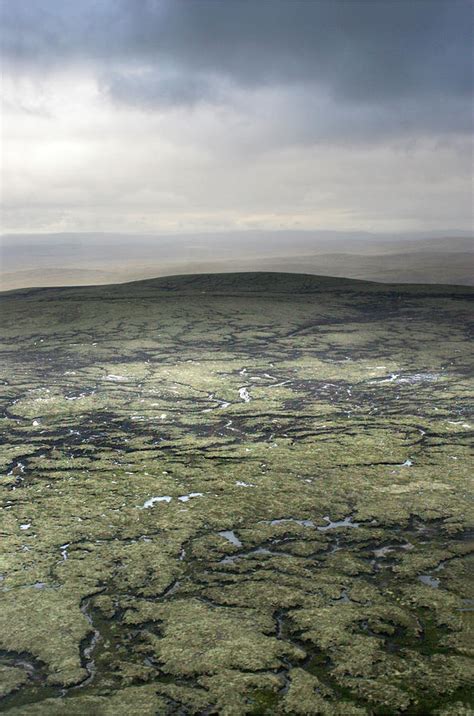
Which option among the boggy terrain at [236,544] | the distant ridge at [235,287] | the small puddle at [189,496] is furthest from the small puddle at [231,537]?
the distant ridge at [235,287]

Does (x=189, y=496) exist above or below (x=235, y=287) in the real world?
below

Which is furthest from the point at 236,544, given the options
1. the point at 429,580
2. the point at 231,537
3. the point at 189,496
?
the point at 429,580

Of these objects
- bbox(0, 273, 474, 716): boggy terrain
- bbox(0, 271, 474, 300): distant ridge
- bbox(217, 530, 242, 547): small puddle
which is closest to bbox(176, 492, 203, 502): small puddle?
bbox(0, 273, 474, 716): boggy terrain

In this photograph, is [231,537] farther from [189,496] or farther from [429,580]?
[429,580]

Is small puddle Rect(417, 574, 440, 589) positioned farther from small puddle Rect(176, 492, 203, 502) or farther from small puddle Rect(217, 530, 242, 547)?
small puddle Rect(176, 492, 203, 502)

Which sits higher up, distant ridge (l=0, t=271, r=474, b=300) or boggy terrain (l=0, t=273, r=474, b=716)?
distant ridge (l=0, t=271, r=474, b=300)

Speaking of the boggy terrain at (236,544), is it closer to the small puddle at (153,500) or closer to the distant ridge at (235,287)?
the small puddle at (153,500)

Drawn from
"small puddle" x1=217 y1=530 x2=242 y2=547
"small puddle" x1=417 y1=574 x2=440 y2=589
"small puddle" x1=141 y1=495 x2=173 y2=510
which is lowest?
"small puddle" x1=417 y1=574 x2=440 y2=589

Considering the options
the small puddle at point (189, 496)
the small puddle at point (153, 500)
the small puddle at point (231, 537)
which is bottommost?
the small puddle at point (231, 537)
